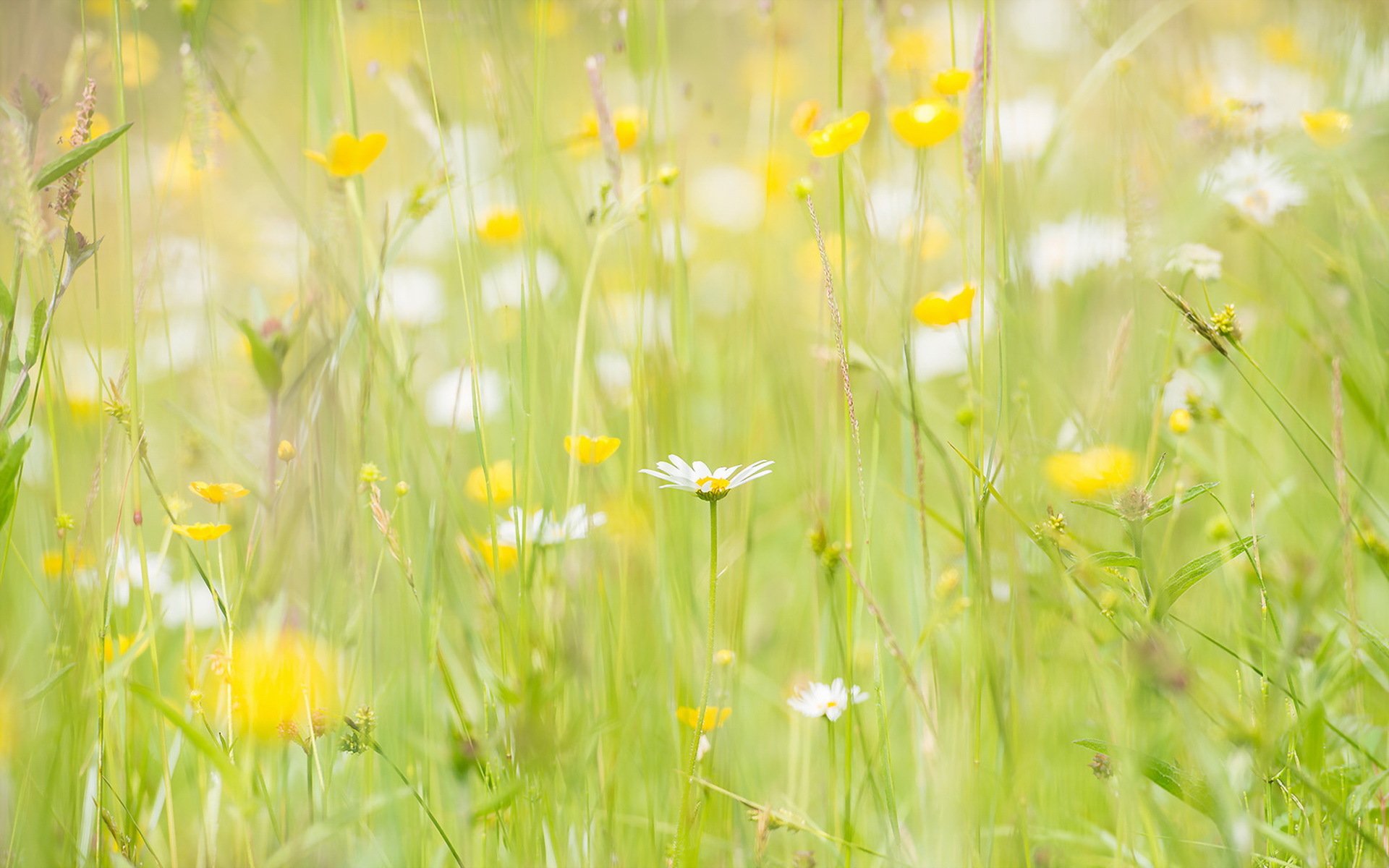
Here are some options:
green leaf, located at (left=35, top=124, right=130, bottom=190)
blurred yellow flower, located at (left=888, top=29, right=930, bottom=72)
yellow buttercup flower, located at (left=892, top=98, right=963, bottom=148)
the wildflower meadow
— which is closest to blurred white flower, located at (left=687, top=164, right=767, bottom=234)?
blurred yellow flower, located at (left=888, top=29, right=930, bottom=72)

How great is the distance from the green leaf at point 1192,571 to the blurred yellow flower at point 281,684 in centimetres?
53

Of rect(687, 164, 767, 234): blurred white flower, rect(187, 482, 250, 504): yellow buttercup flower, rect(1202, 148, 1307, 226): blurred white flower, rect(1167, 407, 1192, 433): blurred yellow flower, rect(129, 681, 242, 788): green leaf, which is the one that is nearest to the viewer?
rect(129, 681, 242, 788): green leaf

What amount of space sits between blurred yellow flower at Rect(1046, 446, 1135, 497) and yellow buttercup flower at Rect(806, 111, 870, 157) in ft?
1.00

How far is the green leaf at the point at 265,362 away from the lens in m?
0.67

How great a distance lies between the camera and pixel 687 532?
92cm

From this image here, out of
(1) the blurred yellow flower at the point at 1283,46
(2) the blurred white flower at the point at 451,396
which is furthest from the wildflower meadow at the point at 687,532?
(1) the blurred yellow flower at the point at 1283,46

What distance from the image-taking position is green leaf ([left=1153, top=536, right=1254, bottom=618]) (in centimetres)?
61

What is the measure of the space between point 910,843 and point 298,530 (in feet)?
1.52

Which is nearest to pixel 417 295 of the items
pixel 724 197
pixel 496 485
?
pixel 724 197

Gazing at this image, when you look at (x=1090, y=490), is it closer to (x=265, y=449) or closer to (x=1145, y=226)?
(x=1145, y=226)

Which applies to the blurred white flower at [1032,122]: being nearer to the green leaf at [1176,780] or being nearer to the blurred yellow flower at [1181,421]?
the blurred yellow flower at [1181,421]

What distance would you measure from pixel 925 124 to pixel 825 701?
511mm

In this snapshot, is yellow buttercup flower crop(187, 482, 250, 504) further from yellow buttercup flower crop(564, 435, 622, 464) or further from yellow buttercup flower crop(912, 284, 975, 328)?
yellow buttercup flower crop(912, 284, 975, 328)

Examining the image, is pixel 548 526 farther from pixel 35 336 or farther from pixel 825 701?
pixel 35 336
